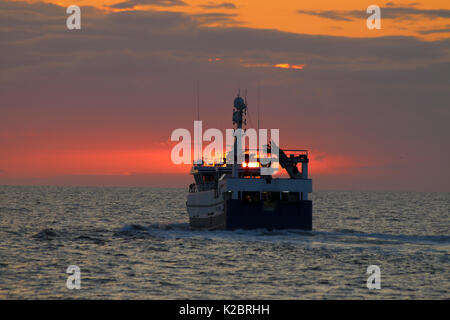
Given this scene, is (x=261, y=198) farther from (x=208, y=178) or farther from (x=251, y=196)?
(x=208, y=178)

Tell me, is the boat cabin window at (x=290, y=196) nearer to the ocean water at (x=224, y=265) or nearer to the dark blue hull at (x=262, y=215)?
the dark blue hull at (x=262, y=215)

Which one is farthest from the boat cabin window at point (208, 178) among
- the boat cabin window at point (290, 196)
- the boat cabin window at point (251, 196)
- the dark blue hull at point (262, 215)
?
the boat cabin window at point (290, 196)

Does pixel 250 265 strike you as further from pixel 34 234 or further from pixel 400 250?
pixel 34 234

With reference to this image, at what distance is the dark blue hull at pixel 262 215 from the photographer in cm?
6638

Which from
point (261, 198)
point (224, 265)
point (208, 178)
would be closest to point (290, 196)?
point (261, 198)

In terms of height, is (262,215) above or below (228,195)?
below

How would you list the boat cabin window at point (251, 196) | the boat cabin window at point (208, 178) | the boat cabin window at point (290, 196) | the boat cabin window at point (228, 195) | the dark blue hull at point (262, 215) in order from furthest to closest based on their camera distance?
the boat cabin window at point (208, 178)
the boat cabin window at point (228, 195)
the boat cabin window at point (251, 196)
the boat cabin window at point (290, 196)
the dark blue hull at point (262, 215)

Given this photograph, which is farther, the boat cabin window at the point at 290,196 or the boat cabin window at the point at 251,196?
the boat cabin window at the point at 251,196

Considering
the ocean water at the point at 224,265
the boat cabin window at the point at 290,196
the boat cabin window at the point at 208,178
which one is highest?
the boat cabin window at the point at 208,178

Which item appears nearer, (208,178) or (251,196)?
(251,196)

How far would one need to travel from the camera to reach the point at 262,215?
66438 millimetres

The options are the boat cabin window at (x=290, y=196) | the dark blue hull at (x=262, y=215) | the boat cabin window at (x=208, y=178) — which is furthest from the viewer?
the boat cabin window at (x=208, y=178)
